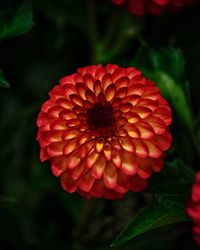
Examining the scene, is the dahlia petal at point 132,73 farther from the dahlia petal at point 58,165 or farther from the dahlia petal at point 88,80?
the dahlia petal at point 58,165

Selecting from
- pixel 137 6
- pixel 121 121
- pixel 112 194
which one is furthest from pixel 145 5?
pixel 112 194

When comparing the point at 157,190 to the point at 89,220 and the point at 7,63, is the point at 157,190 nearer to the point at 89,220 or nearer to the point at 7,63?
the point at 89,220

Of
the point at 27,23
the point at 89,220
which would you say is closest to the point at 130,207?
the point at 89,220

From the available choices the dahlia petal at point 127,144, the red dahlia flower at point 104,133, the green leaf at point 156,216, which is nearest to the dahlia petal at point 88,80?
the red dahlia flower at point 104,133

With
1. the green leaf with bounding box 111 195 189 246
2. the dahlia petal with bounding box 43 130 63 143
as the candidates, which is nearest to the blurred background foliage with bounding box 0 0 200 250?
the green leaf with bounding box 111 195 189 246

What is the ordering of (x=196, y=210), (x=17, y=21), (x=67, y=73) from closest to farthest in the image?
(x=196, y=210) → (x=17, y=21) → (x=67, y=73)

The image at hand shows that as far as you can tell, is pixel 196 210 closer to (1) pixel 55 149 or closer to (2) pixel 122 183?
(2) pixel 122 183

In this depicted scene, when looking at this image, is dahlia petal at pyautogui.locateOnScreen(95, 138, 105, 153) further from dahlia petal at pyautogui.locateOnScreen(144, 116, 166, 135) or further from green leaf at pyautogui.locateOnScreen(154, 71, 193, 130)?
green leaf at pyautogui.locateOnScreen(154, 71, 193, 130)
